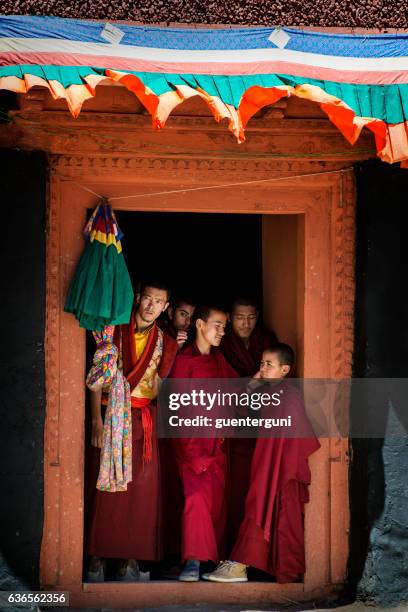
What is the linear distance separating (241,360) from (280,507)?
1110mm

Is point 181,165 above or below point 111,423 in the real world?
above

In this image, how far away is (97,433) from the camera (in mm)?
6609

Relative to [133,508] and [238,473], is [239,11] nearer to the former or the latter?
[238,473]

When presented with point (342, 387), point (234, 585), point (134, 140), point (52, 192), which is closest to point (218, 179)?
point (134, 140)

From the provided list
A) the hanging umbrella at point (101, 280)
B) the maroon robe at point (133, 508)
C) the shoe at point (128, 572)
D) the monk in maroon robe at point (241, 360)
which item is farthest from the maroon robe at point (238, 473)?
the hanging umbrella at point (101, 280)

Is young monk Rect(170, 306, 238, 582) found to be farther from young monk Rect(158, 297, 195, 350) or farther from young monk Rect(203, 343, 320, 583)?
young monk Rect(158, 297, 195, 350)

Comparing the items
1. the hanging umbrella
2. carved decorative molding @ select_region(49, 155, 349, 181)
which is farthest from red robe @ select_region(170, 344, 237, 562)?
carved decorative molding @ select_region(49, 155, 349, 181)

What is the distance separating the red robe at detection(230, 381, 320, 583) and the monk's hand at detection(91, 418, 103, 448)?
0.93 meters

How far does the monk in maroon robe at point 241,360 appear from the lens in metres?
7.02

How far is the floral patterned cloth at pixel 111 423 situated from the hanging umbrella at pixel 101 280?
6.3 inches

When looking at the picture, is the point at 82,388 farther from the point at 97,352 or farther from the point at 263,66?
the point at 263,66

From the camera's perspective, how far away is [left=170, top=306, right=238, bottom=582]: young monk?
259 inches

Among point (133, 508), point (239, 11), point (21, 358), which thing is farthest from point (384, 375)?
point (239, 11)

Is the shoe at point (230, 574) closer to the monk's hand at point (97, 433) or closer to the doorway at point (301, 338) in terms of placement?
the doorway at point (301, 338)
